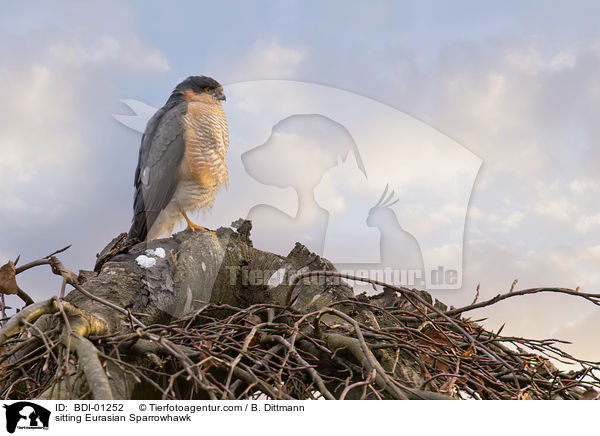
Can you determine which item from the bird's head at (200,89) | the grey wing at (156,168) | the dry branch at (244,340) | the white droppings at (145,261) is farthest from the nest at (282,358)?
the bird's head at (200,89)

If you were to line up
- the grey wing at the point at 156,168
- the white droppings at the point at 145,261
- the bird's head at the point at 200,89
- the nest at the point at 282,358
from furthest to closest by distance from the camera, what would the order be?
the bird's head at the point at 200,89 < the grey wing at the point at 156,168 < the white droppings at the point at 145,261 < the nest at the point at 282,358

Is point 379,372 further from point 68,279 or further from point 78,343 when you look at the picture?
point 68,279

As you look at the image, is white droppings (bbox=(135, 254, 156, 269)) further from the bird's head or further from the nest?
the bird's head

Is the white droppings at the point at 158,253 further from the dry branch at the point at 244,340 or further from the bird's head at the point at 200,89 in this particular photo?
the bird's head at the point at 200,89

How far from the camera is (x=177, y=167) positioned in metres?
4.73

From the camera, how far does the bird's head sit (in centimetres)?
520

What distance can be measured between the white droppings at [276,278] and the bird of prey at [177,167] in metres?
1.92

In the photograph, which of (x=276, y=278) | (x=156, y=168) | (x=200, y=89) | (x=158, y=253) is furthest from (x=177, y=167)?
(x=276, y=278)

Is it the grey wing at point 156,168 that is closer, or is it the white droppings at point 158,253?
the white droppings at point 158,253
